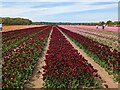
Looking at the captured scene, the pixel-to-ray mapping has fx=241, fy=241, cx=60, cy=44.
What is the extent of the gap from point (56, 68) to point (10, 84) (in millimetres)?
1864

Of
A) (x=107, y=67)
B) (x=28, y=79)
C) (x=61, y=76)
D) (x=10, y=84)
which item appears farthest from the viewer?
(x=107, y=67)

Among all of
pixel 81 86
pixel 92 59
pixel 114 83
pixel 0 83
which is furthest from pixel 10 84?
pixel 92 59

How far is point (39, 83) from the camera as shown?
25.6ft

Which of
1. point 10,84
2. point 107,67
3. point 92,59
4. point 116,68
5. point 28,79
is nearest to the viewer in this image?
point 10,84

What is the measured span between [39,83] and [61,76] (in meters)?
0.80

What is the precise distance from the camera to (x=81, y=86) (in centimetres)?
741

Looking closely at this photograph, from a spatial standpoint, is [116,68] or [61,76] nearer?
[61,76]

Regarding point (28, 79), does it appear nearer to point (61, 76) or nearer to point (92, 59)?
point (61, 76)

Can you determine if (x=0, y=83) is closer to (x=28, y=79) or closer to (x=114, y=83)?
(x=28, y=79)

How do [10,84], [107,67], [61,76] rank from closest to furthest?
[10,84] → [61,76] → [107,67]

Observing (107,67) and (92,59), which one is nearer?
(107,67)

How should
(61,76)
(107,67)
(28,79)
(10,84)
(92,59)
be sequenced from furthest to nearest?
(92,59), (107,67), (28,79), (61,76), (10,84)

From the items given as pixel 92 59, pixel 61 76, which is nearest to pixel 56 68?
pixel 61 76

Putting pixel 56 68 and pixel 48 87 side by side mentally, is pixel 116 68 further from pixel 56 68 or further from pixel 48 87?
pixel 48 87
